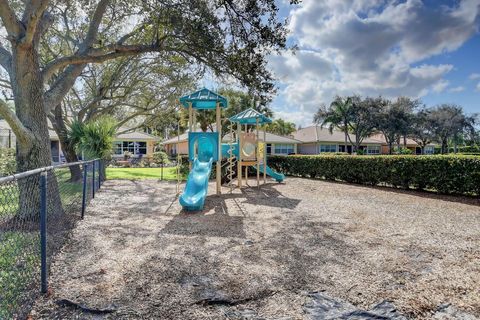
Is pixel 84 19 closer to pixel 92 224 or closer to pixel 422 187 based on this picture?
pixel 92 224

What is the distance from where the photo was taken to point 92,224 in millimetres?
6508

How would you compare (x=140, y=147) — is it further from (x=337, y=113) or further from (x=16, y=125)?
(x=16, y=125)

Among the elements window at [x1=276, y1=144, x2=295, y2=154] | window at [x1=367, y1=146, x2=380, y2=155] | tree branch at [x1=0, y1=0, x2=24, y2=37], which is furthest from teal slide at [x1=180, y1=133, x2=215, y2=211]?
window at [x1=367, y1=146, x2=380, y2=155]

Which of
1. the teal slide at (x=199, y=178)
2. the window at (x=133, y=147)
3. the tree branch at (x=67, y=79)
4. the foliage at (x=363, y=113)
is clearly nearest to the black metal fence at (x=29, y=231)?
the tree branch at (x=67, y=79)

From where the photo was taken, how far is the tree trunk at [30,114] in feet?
20.3

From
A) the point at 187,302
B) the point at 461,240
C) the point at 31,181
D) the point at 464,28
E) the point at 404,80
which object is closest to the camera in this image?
the point at 187,302

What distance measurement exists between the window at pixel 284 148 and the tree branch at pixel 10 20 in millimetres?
32423

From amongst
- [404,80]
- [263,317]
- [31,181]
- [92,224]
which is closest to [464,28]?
[404,80]

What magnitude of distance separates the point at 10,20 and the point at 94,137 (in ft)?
23.8

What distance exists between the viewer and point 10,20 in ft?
19.5

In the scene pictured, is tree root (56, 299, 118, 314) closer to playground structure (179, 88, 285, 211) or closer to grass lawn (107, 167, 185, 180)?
playground structure (179, 88, 285, 211)

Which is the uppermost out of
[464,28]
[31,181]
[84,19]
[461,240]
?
[84,19]

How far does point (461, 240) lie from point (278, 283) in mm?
3971

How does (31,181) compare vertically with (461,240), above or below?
above
